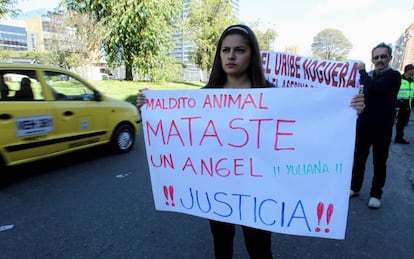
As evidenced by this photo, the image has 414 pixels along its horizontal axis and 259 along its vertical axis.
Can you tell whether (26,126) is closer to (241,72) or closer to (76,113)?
(76,113)

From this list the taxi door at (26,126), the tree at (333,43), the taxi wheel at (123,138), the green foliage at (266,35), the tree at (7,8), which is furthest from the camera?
the tree at (333,43)

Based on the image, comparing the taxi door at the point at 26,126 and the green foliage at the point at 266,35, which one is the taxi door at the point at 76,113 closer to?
the taxi door at the point at 26,126

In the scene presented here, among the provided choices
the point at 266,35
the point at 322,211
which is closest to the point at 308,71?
the point at 322,211

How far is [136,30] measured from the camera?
18.0 meters

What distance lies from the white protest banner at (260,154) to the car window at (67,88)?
3.62m

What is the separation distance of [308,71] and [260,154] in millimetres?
1951

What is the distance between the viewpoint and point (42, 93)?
4723 millimetres

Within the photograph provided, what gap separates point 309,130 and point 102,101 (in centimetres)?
487

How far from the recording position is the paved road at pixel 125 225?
2744mm

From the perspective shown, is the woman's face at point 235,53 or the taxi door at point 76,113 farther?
the taxi door at point 76,113

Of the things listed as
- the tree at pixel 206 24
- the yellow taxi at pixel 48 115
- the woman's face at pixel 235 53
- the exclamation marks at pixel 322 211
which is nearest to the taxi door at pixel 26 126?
the yellow taxi at pixel 48 115

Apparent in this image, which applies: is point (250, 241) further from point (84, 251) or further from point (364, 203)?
point (364, 203)

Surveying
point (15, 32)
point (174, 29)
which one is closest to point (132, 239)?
point (174, 29)

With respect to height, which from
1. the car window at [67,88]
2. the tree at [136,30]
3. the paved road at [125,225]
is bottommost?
the paved road at [125,225]
